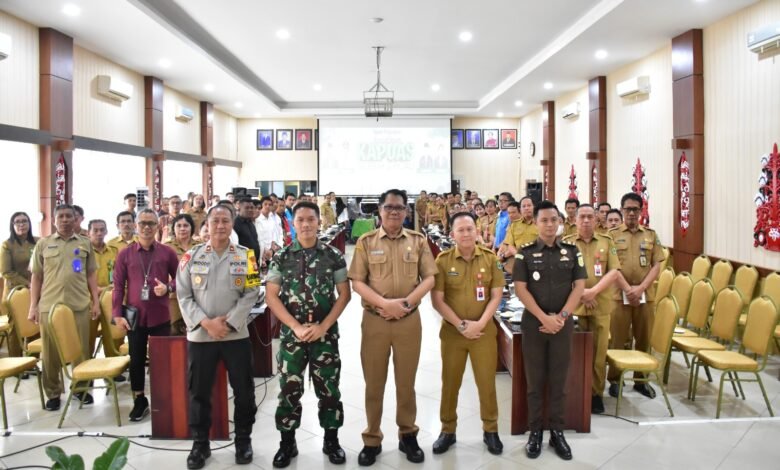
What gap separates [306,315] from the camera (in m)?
3.43

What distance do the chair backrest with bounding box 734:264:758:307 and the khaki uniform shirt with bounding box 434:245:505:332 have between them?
3997mm

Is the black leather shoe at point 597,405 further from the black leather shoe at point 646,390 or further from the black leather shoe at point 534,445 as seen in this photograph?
the black leather shoe at point 534,445

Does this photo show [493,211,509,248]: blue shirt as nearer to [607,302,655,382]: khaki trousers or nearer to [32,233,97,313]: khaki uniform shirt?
[607,302,655,382]: khaki trousers

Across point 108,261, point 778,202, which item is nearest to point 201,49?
point 108,261

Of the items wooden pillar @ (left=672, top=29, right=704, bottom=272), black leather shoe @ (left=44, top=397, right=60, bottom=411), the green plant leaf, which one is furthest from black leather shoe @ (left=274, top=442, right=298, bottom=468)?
wooden pillar @ (left=672, top=29, right=704, bottom=272)

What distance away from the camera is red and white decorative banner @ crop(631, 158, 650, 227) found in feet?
30.7

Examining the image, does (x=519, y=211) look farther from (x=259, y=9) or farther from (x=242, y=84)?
(x=242, y=84)

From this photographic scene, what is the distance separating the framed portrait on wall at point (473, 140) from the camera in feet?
60.7

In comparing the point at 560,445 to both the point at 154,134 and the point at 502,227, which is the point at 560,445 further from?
the point at 154,134

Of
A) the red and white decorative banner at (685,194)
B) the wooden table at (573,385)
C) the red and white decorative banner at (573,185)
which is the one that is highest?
the red and white decorative banner at (573,185)

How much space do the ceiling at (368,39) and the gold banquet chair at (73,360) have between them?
425 cm

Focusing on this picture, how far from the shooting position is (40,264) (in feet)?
14.9

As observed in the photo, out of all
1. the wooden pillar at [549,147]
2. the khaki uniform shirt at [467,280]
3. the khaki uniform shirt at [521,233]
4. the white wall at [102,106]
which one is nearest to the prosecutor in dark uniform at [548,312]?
the khaki uniform shirt at [467,280]

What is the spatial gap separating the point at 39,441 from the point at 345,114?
14.3 meters
